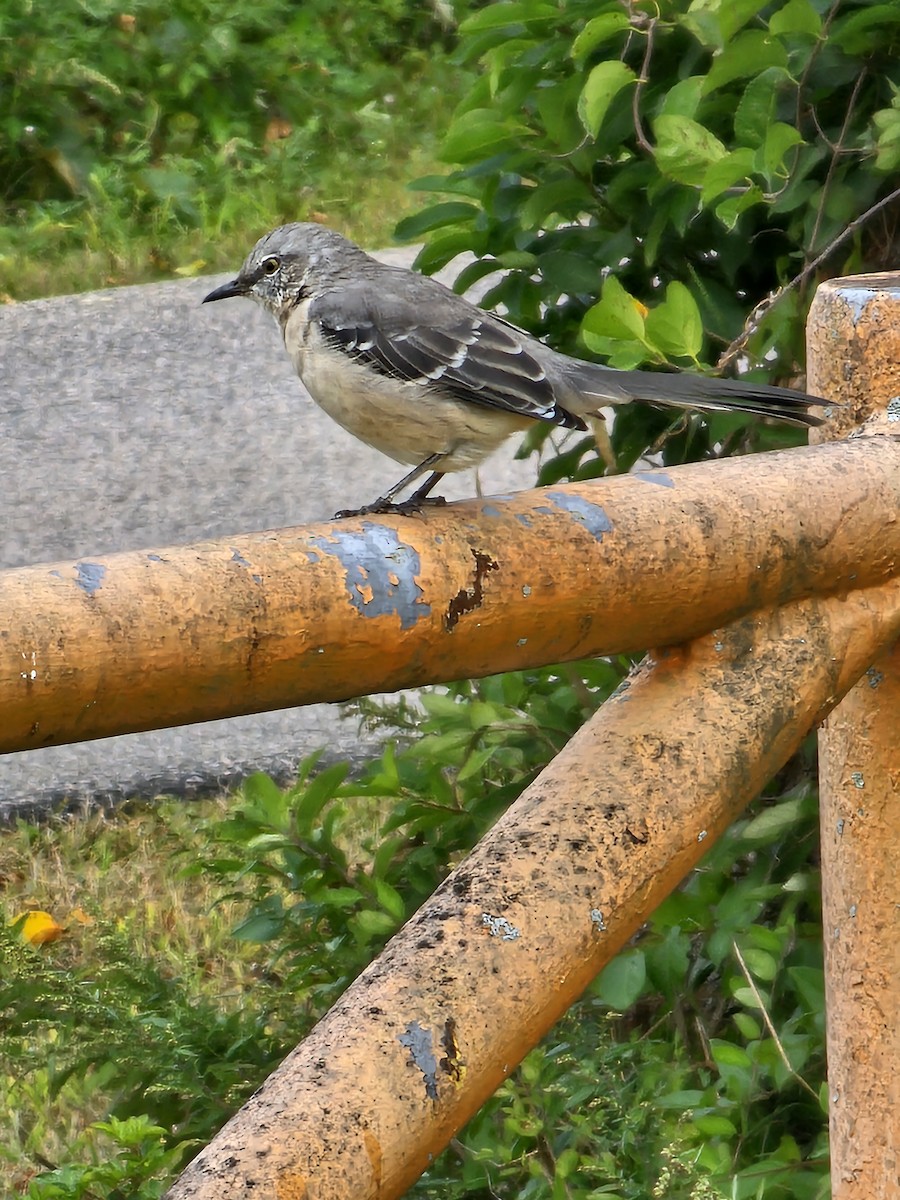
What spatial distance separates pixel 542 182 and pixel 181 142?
6052 millimetres

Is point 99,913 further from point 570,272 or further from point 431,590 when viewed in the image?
point 431,590

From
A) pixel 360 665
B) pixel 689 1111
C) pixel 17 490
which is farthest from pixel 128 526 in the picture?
pixel 360 665

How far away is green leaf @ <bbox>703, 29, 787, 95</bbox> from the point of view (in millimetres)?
2311

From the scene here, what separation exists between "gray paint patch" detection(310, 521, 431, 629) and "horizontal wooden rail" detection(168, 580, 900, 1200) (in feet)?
0.81

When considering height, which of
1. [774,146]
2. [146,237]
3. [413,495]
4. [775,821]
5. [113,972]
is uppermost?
[774,146]

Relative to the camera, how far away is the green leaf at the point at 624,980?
7.70ft

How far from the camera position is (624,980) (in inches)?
93.4

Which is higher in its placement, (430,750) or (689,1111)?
(430,750)

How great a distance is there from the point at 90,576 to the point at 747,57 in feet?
4.95

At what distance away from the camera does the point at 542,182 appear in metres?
2.70

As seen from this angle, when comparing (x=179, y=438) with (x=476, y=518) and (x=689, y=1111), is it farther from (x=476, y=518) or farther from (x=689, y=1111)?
(x=476, y=518)

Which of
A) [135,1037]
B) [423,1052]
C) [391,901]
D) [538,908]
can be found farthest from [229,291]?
[423,1052]

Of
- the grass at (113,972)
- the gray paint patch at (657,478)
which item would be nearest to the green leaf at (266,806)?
the grass at (113,972)

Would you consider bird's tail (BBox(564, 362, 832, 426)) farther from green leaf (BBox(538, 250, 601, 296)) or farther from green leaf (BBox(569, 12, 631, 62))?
green leaf (BBox(569, 12, 631, 62))
